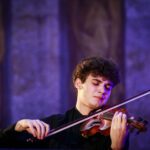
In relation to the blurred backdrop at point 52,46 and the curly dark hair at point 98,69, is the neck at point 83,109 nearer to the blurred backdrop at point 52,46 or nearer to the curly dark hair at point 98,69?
the curly dark hair at point 98,69

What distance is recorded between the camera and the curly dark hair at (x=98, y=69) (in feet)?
7.21

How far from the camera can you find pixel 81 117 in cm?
219

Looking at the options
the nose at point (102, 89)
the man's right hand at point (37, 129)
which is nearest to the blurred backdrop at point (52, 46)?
the nose at point (102, 89)

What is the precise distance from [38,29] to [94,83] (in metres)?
1.74

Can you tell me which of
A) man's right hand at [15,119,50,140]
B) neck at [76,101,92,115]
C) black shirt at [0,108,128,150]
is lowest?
black shirt at [0,108,128,150]

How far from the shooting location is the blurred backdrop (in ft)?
12.4

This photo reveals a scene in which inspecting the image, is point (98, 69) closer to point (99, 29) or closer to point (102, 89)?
point (102, 89)

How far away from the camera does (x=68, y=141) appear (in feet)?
7.11

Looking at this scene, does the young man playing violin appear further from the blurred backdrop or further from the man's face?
the blurred backdrop

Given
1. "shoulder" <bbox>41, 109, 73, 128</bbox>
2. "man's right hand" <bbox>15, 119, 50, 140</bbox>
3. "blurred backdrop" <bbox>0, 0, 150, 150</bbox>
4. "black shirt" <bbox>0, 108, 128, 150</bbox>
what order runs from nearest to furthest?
"man's right hand" <bbox>15, 119, 50, 140</bbox> → "black shirt" <bbox>0, 108, 128, 150</bbox> → "shoulder" <bbox>41, 109, 73, 128</bbox> → "blurred backdrop" <bbox>0, 0, 150, 150</bbox>

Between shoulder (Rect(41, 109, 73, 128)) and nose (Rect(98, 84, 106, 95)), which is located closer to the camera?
nose (Rect(98, 84, 106, 95))

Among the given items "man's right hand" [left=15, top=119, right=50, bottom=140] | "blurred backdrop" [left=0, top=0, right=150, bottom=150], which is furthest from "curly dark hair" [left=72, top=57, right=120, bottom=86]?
"blurred backdrop" [left=0, top=0, right=150, bottom=150]

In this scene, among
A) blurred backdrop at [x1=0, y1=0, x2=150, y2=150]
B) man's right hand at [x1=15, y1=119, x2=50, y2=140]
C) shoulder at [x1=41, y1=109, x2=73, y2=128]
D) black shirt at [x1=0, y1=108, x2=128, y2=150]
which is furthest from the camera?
blurred backdrop at [x1=0, y1=0, x2=150, y2=150]

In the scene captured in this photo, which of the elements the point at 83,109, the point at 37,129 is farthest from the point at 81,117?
the point at 37,129
